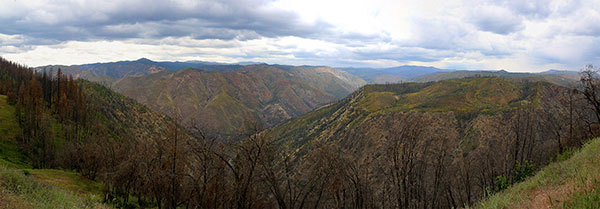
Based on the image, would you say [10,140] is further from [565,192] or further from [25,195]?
[565,192]

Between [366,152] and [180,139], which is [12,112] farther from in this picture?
[366,152]

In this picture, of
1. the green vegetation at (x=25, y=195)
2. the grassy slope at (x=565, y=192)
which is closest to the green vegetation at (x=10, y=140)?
the green vegetation at (x=25, y=195)

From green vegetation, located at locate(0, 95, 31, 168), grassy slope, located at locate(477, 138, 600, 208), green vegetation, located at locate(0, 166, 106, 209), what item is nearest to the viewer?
grassy slope, located at locate(477, 138, 600, 208)

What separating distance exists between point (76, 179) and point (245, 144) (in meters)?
40.0

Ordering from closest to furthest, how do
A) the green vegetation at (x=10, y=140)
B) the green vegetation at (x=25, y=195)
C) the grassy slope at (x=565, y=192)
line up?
the grassy slope at (x=565, y=192)
the green vegetation at (x=25, y=195)
the green vegetation at (x=10, y=140)

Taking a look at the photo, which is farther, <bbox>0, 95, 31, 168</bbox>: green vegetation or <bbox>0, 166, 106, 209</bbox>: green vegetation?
<bbox>0, 95, 31, 168</bbox>: green vegetation

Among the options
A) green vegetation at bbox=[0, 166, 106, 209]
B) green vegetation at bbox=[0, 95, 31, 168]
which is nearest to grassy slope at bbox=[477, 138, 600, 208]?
green vegetation at bbox=[0, 166, 106, 209]

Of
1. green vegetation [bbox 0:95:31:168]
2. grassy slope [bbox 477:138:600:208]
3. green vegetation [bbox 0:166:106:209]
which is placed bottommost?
green vegetation [bbox 0:95:31:168]

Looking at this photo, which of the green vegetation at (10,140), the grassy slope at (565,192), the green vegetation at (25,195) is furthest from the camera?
the green vegetation at (10,140)

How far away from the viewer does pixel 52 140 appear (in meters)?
87.6

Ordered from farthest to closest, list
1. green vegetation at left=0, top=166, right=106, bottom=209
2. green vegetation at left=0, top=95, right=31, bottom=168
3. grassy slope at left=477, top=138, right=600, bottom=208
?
green vegetation at left=0, top=95, right=31, bottom=168, green vegetation at left=0, top=166, right=106, bottom=209, grassy slope at left=477, top=138, right=600, bottom=208

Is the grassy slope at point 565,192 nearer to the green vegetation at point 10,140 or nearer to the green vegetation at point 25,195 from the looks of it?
the green vegetation at point 25,195

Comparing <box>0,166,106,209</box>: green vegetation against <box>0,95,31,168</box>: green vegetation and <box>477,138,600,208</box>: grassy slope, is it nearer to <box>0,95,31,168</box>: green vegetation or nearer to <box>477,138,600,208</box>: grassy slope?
<box>477,138,600,208</box>: grassy slope

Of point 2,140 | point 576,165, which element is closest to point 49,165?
point 2,140
